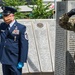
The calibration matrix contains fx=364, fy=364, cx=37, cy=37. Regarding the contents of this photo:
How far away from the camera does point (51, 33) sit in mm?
8133

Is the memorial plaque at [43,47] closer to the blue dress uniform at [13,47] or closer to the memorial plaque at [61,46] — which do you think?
the memorial plaque at [61,46]

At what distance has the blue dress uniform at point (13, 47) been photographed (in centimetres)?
558

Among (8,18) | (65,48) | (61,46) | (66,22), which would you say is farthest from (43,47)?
(66,22)

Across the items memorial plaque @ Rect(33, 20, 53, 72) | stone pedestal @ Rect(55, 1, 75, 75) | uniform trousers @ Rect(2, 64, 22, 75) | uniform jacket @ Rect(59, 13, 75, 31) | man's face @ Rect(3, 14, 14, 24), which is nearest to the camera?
uniform jacket @ Rect(59, 13, 75, 31)

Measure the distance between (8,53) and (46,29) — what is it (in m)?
2.59

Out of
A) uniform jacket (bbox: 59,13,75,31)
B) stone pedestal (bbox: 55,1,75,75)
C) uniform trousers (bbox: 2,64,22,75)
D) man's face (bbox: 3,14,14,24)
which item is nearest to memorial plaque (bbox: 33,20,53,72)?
stone pedestal (bbox: 55,1,75,75)

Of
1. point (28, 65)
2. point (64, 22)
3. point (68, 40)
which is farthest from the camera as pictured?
point (28, 65)

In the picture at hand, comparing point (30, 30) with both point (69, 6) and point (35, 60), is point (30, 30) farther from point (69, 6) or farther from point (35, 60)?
point (69, 6)

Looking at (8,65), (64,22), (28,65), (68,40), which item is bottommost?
(28,65)

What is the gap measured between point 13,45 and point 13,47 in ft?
0.11

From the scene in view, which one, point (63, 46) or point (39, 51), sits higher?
point (63, 46)

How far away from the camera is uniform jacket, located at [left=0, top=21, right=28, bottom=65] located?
18.3 ft

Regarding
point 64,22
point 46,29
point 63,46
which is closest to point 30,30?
point 46,29

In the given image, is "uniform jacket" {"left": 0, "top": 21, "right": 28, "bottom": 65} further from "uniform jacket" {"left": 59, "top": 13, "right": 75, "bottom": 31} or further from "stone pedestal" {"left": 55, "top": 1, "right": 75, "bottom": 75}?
"uniform jacket" {"left": 59, "top": 13, "right": 75, "bottom": 31}
